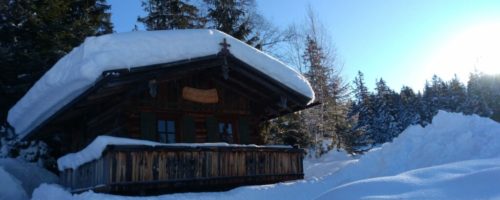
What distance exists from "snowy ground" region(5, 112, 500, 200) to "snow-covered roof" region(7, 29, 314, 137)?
2.71 meters

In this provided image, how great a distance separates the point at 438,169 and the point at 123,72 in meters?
7.60

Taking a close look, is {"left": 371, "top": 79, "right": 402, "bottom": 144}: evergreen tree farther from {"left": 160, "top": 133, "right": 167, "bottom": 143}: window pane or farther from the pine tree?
{"left": 160, "top": 133, "right": 167, "bottom": 143}: window pane

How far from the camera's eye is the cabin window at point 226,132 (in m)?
14.9

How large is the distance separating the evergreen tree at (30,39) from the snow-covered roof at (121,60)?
7.06 meters

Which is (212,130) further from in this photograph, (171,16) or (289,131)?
(171,16)

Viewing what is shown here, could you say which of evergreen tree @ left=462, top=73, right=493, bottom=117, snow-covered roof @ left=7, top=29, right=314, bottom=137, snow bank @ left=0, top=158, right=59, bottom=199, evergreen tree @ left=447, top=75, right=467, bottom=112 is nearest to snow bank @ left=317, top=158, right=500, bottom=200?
snow-covered roof @ left=7, top=29, right=314, bottom=137

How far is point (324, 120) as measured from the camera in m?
31.3

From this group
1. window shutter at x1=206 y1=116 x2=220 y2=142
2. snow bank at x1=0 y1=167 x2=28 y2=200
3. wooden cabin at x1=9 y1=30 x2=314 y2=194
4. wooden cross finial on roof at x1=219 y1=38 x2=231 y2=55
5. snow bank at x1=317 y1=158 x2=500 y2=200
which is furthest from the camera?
snow bank at x1=0 y1=167 x2=28 y2=200

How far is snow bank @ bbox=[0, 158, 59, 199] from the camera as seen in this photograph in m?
19.4

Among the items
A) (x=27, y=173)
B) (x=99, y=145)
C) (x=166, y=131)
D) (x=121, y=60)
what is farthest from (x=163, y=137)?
(x=27, y=173)

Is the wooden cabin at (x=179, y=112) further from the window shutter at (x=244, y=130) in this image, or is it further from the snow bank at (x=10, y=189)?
the snow bank at (x=10, y=189)

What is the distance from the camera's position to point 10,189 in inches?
674

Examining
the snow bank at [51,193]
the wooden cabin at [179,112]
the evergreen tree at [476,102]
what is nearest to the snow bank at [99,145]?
the wooden cabin at [179,112]

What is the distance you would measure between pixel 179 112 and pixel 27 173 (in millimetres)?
9931
